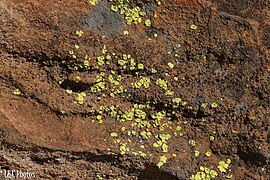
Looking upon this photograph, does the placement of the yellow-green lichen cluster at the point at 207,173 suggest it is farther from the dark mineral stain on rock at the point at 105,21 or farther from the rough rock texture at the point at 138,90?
the dark mineral stain on rock at the point at 105,21

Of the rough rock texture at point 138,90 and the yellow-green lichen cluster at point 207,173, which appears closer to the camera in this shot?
the rough rock texture at point 138,90

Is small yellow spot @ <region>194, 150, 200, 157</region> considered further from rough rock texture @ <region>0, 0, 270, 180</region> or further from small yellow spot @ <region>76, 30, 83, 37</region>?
small yellow spot @ <region>76, 30, 83, 37</region>

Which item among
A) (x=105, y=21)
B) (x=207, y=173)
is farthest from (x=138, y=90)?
(x=207, y=173)

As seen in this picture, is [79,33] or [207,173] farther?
[207,173]

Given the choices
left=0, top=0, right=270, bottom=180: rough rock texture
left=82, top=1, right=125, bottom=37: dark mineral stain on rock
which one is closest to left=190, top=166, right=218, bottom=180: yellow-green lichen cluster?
left=0, top=0, right=270, bottom=180: rough rock texture

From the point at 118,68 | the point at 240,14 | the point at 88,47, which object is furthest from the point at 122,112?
the point at 240,14

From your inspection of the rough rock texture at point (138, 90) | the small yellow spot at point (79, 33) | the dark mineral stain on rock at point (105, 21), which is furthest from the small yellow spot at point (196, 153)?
the small yellow spot at point (79, 33)

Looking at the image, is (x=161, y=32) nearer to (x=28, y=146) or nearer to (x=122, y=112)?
(x=122, y=112)

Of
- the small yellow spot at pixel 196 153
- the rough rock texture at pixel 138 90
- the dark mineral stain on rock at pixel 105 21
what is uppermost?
the dark mineral stain on rock at pixel 105 21

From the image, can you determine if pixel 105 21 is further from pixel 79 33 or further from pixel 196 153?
pixel 196 153

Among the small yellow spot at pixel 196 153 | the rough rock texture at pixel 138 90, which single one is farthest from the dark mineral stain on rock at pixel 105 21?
the small yellow spot at pixel 196 153

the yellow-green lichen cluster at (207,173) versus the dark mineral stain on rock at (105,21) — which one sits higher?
the dark mineral stain on rock at (105,21)
